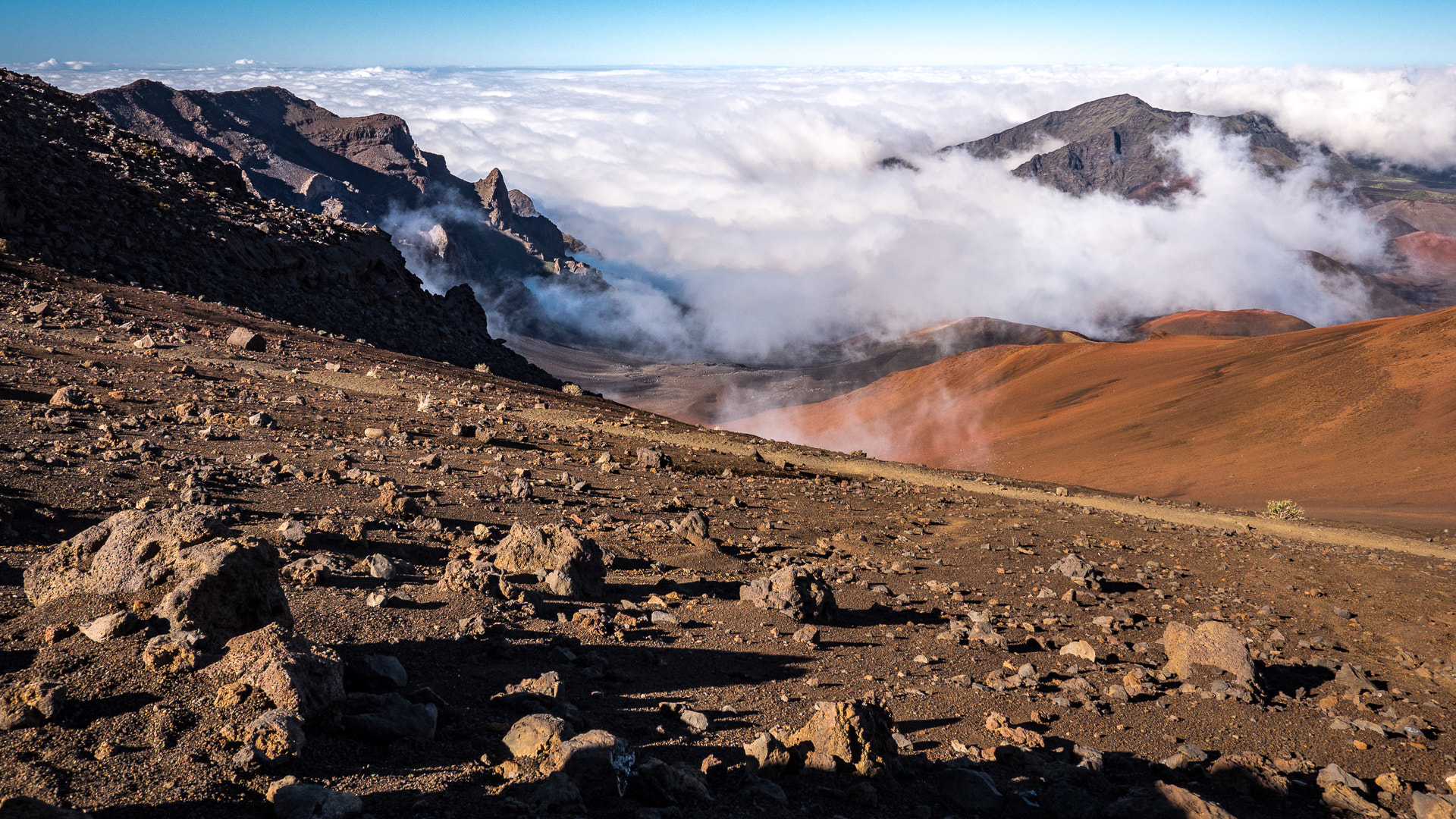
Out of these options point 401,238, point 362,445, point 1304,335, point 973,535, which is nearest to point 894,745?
point 973,535

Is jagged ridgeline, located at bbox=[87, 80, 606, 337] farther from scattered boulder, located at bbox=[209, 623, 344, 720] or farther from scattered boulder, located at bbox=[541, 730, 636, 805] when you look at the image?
scattered boulder, located at bbox=[541, 730, 636, 805]

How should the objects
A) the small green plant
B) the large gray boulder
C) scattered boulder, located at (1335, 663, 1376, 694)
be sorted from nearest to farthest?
the large gray boulder → scattered boulder, located at (1335, 663, 1376, 694) → the small green plant

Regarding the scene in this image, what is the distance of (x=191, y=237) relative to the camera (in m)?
26.5

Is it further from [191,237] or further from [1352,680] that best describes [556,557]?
[191,237]

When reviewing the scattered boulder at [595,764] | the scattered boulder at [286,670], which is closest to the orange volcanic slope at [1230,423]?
the scattered boulder at [595,764]

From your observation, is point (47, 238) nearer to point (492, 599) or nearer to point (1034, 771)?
point (492, 599)

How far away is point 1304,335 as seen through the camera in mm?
41250

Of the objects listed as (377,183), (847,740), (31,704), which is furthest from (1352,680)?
(377,183)

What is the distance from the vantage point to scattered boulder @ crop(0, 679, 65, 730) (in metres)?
3.51

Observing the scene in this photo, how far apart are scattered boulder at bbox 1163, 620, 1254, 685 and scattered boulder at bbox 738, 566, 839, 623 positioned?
316cm

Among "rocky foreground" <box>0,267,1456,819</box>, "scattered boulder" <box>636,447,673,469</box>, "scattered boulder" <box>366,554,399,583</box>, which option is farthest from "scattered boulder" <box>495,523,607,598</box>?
"scattered boulder" <box>636,447,673,469</box>

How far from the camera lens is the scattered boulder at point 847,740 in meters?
4.59

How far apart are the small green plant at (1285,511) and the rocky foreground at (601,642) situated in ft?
18.5

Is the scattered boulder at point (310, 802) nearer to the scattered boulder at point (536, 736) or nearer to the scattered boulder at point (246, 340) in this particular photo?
the scattered boulder at point (536, 736)
